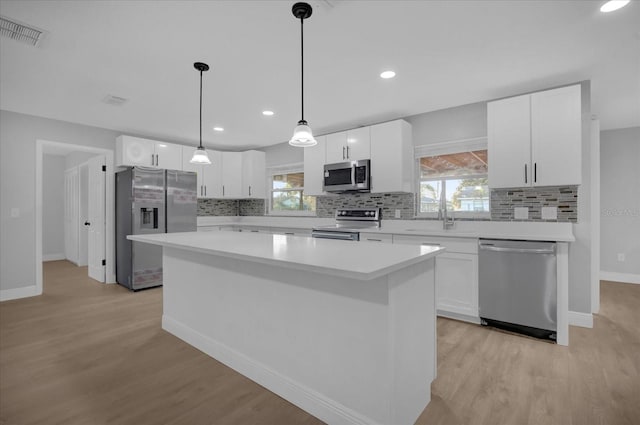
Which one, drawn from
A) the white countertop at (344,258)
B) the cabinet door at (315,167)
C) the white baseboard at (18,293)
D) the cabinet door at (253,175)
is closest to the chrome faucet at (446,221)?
the cabinet door at (315,167)

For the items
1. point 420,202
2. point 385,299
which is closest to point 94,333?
point 385,299

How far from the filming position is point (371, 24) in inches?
83.7

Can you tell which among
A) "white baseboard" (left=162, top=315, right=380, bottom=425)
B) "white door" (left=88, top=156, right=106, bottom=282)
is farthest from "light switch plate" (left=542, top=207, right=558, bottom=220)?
"white door" (left=88, top=156, right=106, bottom=282)

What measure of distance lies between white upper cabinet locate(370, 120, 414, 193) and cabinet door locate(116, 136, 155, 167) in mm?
3343

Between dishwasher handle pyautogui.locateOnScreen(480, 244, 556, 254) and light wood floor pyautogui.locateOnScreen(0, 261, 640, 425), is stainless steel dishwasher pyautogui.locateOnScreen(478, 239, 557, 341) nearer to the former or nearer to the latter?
dishwasher handle pyautogui.locateOnScreen(480, 244, 556, 254)

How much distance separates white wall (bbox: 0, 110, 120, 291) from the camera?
12.6 ft

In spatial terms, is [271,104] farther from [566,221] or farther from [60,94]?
[566,221]

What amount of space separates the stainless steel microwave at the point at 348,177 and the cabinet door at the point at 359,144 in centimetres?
11

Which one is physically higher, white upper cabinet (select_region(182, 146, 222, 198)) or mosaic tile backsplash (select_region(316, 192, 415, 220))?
white upper cabinet (select_region(182, 146, 222, 198))

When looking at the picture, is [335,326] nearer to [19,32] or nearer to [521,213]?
[521,213]

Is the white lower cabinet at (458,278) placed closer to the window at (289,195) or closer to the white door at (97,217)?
the window at (289,195)

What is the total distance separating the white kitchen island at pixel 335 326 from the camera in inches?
57.6

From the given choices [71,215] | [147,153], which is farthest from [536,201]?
[71,215]

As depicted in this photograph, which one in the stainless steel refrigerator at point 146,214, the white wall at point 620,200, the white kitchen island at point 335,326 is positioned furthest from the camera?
the white wall at point 620,200
